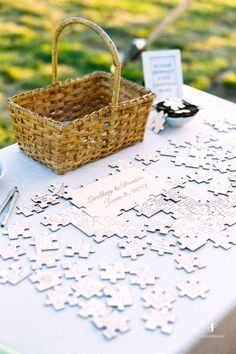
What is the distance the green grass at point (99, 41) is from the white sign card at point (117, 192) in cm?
156

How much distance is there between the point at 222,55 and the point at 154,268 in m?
3.42

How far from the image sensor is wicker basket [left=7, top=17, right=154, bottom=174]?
1.49 metres

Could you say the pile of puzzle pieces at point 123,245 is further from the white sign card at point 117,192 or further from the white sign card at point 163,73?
the white sign card at point 163,73

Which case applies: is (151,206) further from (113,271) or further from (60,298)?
(60,298)

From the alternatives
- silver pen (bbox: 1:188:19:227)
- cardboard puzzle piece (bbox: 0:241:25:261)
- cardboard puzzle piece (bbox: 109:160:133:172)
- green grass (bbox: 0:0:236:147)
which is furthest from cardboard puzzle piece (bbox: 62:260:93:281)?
green grass (bbox: 0:0:236:147)

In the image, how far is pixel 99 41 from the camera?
169 inches

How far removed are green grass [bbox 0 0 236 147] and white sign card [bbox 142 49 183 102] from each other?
1224 millimetres

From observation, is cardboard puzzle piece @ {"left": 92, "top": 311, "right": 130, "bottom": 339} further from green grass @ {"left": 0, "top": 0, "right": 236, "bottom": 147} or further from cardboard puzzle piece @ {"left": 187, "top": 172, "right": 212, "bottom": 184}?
green grass @ {"left": 0, "top": 0, "right": 236, "bottom": 147}

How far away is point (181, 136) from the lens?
1.79m

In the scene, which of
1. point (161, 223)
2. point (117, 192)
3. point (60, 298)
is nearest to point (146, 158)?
point (117, 192)

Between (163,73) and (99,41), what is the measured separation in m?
2.43

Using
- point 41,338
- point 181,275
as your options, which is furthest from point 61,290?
point 181,275

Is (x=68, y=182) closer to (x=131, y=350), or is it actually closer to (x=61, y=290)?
(x=61, y=290)

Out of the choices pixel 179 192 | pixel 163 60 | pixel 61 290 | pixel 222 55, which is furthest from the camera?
pixel 222 55
